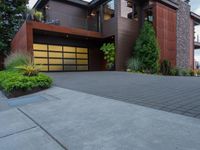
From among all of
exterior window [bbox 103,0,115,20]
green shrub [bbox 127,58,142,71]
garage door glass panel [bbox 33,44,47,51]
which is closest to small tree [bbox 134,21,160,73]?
green shrub [bbox 127,58,142,71]

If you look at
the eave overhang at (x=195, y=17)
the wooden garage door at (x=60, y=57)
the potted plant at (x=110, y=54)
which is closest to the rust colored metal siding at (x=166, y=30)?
the potted plant at (x=110, y=54)

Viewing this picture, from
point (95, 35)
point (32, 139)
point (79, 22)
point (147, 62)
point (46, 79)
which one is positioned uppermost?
point (79, 22)

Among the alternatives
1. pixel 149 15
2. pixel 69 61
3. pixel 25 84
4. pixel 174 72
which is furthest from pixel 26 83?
pixel 149 15

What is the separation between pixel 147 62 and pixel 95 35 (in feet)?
17.6

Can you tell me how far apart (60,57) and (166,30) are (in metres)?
9.99

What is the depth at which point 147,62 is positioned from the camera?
14.2 m

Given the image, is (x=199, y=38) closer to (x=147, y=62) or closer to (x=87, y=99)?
(x=147, y=62)

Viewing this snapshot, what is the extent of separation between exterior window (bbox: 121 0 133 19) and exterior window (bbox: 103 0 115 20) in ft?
2.79

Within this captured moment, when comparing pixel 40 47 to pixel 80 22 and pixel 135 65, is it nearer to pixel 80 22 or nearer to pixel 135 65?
pixel 80 22

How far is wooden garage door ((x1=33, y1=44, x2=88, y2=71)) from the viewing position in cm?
1609

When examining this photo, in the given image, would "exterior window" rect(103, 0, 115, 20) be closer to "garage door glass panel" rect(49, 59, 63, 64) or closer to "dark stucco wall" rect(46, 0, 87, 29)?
"dark stucco wall" rect(46, 0, 87, 29)

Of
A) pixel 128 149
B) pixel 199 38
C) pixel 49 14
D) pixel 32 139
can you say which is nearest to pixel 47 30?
pixel 49 14

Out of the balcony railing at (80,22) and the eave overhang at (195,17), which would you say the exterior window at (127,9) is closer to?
the balcony railing at (80,22)

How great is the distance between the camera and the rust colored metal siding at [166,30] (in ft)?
51.3
